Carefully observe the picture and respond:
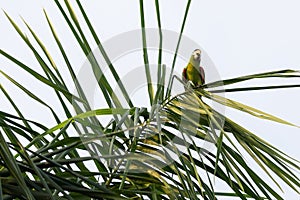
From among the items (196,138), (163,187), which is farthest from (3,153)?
(196,138)

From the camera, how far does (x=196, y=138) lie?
90cm

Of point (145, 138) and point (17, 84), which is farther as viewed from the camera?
point (17, 84)

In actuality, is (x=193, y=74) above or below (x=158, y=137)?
above

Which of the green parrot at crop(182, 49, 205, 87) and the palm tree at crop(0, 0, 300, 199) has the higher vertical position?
the green parrot at crop(182, 49, 205, 87)

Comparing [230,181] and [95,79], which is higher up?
[95,79]

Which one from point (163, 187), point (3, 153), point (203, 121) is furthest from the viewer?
point (203, 121)

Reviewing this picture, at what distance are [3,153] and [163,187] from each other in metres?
0.31

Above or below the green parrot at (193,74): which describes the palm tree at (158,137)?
below

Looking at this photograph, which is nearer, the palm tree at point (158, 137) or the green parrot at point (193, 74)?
the palm tree at point (158, 137)

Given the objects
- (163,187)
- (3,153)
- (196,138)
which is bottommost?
(3,153)

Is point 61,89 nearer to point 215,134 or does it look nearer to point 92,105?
point 92,105

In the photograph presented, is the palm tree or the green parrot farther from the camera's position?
the green parrot

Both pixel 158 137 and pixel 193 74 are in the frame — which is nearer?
pixel 158 137

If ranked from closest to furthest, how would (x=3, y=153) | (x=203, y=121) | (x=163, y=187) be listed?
(x=3, y=153) → (x=163, y=187) → (x=203, y=121)
